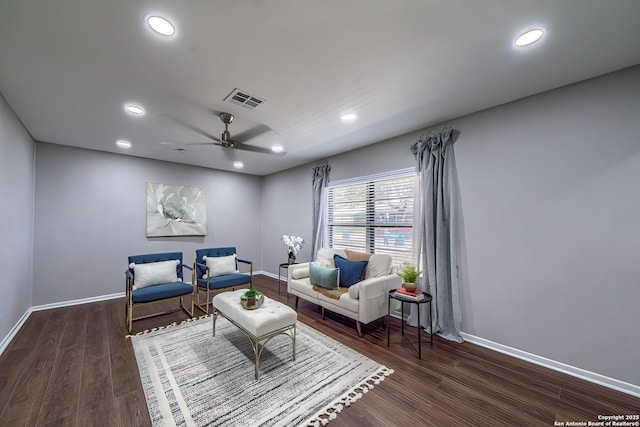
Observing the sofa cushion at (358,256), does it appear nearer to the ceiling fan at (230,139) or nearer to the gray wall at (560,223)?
the gray wall at (560,223)

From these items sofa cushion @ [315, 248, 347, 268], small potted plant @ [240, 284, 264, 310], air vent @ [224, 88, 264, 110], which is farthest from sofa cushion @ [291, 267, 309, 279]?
air vent @ [224, 88, 264, 110]

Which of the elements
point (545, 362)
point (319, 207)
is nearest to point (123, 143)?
point (319, 207)

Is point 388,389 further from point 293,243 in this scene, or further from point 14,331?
point 14,331

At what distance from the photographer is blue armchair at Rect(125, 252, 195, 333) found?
3.06 meters

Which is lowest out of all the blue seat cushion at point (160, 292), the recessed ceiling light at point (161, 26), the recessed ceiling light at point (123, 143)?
the blue seat cushion at point (160, 292)

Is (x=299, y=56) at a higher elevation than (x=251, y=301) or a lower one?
higher

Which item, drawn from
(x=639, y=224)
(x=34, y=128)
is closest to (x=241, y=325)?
(x=639, y=224)

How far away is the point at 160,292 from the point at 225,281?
0.85 meters

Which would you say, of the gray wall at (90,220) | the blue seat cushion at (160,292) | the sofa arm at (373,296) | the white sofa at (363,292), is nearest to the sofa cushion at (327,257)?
the white sofa at (363,292)

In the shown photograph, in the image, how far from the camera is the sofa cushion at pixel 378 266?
10.9 feet

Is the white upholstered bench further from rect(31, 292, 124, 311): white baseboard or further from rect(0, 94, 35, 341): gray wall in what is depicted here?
rect(31, 292, 124, 311): white baseboard

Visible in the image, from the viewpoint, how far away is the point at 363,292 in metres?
2.85

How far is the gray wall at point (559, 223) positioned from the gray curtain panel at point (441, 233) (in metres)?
0.12

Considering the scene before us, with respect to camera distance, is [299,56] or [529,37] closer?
[529,37]
